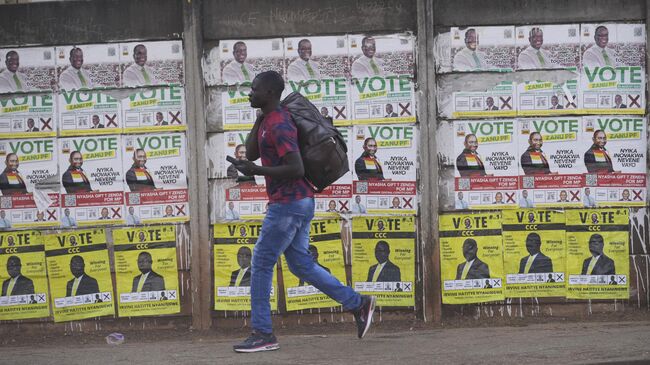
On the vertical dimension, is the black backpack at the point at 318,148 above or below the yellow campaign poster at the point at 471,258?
above

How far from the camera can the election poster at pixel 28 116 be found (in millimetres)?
8180

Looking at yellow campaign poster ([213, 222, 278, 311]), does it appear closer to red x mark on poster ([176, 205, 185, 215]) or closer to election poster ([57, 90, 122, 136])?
red x mark on poster ([176, 205, 185, 215])

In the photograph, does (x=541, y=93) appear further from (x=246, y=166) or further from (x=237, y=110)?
(x=246, y=166)

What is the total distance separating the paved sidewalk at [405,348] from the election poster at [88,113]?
5.33 ft

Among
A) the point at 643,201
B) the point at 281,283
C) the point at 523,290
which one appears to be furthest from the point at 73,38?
the point at 643,201

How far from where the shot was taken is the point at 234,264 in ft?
26.8

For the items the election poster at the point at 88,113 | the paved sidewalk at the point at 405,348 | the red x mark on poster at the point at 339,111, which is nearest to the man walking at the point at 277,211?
the paved sidewalk at the point at 405,348

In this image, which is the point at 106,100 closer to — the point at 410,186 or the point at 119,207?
the point at 119,207

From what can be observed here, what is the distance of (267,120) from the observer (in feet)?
21.8

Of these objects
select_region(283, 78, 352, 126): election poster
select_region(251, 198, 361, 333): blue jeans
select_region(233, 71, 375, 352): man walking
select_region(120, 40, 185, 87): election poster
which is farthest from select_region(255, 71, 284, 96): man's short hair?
select_region(120, 40, 185, 87): election poster

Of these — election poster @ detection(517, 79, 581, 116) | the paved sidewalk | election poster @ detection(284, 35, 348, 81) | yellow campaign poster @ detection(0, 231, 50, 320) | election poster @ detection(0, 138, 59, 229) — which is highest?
election poster @ detection(284, 35, 348, 81)

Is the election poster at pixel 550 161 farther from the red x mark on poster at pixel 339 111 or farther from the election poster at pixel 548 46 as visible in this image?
the red x mark on poster at pixel 339 111

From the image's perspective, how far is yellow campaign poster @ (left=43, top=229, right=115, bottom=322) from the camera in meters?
8.21

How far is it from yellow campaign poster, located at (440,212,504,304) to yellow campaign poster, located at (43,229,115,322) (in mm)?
2621
